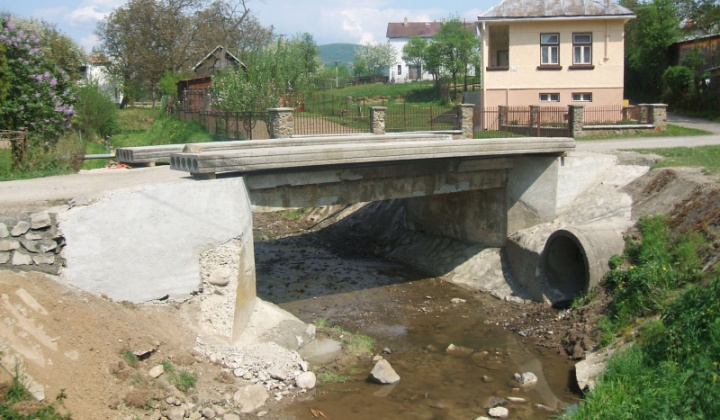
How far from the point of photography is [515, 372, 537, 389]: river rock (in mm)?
11109

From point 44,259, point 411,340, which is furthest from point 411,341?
point 44,259

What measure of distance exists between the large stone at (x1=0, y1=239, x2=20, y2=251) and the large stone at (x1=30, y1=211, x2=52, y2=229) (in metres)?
0.28

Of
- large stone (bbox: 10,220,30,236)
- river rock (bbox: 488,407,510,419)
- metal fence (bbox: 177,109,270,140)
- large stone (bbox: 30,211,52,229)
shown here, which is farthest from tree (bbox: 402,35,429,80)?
large stone (bbox: 10,220,30,236)

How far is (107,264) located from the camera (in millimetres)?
10250

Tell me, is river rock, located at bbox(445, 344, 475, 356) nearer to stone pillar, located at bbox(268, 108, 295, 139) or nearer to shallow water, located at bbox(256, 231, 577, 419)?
shallow water, located at bbox(256, 231, 577, 419)

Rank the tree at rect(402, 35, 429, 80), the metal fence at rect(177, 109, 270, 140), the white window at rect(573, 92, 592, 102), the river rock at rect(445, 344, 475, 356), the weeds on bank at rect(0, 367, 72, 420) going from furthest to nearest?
the tree at rect(402, 35, 429, 80) → the white window at rect(573, 92, 592, 102) → the metal fence at rect(177, 109, 270, 140) → the river rock at rect(445, 344, 475, 356) → the weeds on bank at rect(0, 367, 72, 420)

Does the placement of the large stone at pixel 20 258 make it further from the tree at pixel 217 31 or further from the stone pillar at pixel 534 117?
the tree at pixel 217 31

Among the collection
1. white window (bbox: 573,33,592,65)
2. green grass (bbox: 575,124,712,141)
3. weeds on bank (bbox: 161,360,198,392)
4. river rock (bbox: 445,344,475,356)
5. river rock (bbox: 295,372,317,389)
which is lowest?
river rock (bbox: 445,344,475,356)

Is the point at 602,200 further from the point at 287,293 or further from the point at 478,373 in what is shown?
the point at 287,293

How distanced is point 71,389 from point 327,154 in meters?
5.89

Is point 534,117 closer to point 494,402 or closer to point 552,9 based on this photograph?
point 552,9

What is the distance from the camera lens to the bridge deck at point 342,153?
11469mm

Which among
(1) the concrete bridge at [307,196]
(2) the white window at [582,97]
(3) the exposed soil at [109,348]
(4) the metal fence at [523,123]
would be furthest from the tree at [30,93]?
(2) the white window at [582,97]

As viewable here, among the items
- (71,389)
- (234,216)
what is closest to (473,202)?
(234,216)
